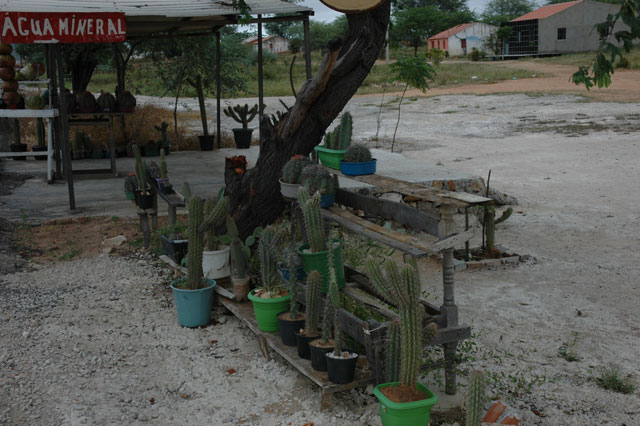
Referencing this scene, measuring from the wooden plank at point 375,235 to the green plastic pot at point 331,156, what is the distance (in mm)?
504

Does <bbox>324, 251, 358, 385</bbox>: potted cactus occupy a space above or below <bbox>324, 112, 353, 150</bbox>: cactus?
below

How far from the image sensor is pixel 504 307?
5.52m

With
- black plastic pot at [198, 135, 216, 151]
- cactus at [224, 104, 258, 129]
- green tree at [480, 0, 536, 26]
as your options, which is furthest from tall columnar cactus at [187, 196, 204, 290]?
green tree at [480, 0, 536, 26]

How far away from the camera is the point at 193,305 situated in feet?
15.9

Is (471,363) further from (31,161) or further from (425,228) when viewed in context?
(31,161)

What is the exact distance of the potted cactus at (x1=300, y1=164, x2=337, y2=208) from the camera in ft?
15.9

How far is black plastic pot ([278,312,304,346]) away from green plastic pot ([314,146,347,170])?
1.50 meters

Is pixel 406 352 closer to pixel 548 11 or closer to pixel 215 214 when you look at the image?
pixel 215 214

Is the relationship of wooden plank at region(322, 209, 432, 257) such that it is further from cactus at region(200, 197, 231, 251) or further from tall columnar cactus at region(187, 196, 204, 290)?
tall columnar cactus at region(187, 196, 204, 290)

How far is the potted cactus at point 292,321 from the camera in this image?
418 centimetres

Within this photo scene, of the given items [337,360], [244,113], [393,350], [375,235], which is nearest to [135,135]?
[244,113]

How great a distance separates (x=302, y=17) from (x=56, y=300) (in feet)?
16.5

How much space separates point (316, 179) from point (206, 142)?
28.5ft

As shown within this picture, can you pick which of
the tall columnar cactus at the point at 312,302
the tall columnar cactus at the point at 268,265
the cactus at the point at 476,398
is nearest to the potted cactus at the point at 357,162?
the tall columnar cactus at the point at 268,265
